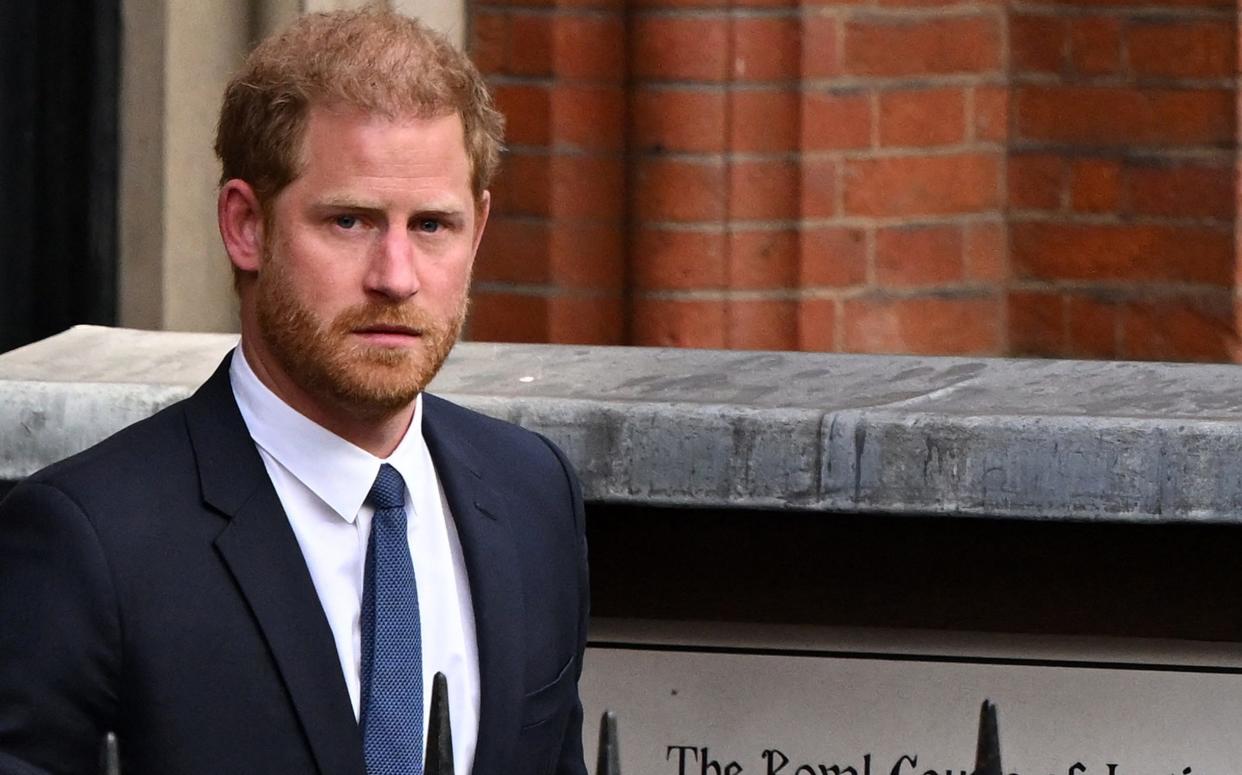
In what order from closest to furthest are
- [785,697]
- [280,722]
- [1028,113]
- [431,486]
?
[280,722] → [431,486] → [785,697] → [1028,113]

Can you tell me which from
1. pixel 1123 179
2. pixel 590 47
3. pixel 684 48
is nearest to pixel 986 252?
pixel 1123 179

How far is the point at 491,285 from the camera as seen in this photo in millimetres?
3133

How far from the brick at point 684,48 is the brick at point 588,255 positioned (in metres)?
0.25

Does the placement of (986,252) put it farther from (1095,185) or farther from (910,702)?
(910,702)

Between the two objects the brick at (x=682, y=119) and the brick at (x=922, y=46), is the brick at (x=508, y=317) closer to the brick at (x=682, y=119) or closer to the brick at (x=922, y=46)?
the brick at (x=682, y=119)

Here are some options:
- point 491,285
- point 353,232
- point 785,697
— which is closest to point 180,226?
point 491,285

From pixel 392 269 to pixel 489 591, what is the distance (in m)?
0.31

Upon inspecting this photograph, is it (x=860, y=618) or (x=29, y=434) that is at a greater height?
(x=29, y=434)

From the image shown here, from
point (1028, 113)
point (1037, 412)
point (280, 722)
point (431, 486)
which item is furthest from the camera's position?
point (1028, 113)

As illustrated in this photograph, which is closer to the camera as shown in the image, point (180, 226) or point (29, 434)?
point (29, 434)

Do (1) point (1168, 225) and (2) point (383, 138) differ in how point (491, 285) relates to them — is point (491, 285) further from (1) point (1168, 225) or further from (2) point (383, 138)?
(2) point (383, 138)

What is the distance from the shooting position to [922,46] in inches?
123

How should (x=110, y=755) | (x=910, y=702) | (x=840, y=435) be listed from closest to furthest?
(x=110, y=755), (x=840, y=435), (x=910, y=702)

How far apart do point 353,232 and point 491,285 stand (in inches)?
61.3
